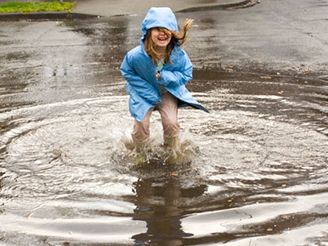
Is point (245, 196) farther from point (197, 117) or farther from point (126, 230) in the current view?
point (197, 117)

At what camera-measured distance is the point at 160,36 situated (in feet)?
19.3

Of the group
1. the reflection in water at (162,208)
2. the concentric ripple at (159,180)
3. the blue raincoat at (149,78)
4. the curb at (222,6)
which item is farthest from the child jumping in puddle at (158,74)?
the curb at (222,6)

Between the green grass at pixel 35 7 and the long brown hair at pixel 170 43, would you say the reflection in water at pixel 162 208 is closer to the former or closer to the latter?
the long brown hair at pixel 170 43

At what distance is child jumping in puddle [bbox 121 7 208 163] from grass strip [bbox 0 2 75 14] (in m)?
12.2

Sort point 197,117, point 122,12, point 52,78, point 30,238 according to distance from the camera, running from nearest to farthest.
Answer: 1. point 30,238
2. point 197,117
3. point 52,78
4. point 122,12

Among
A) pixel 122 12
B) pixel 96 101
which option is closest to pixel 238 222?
pixel 96 101

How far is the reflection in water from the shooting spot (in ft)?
15.5

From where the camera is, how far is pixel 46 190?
223 inches

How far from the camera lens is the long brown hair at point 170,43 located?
5898 millimetres

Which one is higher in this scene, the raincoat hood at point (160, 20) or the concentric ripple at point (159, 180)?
the raincoat hood at point (160, 20)

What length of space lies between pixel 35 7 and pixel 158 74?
42.4ft

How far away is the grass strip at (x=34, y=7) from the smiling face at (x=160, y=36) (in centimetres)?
1248

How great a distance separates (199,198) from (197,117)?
7.98 ft

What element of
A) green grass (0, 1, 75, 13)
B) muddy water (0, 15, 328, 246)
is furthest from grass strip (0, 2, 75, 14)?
muddy water (0, 15, 328, 246)
